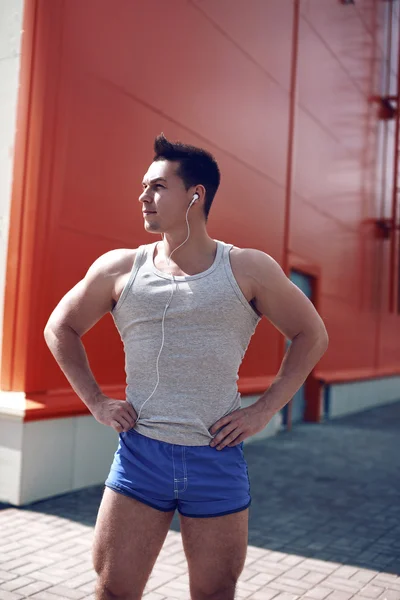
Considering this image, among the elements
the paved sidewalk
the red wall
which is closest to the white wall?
the red wall

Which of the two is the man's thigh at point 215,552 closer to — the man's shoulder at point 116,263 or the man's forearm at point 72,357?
the man's forearm at point 72,357

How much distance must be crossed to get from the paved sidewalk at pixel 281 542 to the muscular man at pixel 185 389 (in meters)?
1.82

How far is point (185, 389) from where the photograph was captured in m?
2.23

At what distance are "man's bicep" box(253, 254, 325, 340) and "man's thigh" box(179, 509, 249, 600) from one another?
658 mm

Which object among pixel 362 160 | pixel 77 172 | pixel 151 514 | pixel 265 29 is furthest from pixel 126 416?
pixel 362 160

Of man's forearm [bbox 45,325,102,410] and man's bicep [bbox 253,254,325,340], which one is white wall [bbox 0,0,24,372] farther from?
man's bicep [bbox 253,254,325,340]

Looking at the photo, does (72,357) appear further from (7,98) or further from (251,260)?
(7,98)

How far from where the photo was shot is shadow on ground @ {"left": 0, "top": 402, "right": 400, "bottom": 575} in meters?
4.96

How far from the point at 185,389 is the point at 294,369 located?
416 millimetres

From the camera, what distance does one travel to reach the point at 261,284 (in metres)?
2.31

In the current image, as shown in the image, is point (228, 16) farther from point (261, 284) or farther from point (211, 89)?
point (261, 284)

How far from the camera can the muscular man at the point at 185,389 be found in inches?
87.0

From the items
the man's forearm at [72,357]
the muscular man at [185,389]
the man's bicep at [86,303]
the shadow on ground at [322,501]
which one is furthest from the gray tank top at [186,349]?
the shadow on ground at [322,501]

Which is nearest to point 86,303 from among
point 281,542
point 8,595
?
point 8,595
